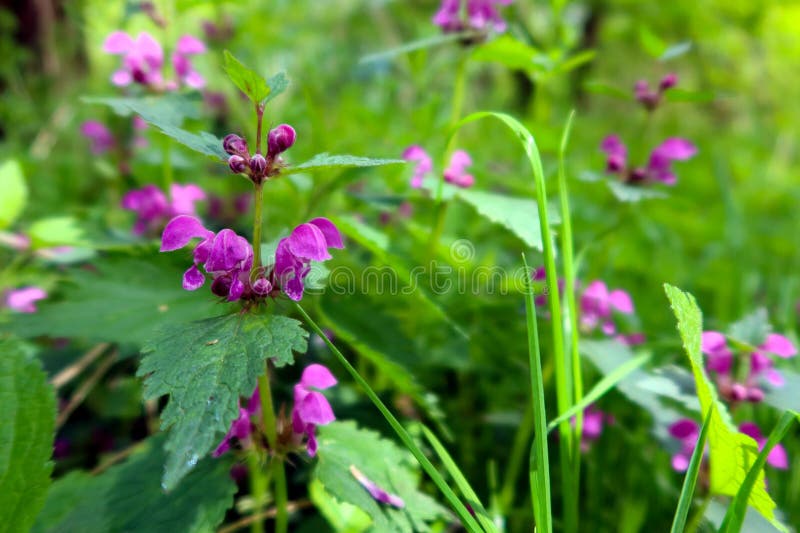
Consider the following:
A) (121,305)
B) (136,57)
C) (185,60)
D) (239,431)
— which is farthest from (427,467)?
(185,60)

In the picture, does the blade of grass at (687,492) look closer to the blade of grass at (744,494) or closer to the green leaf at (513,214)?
the blade of grass at (744,494)

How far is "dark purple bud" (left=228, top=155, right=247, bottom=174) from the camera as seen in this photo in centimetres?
64

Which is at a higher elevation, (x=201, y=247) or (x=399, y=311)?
(x=201, y=247)

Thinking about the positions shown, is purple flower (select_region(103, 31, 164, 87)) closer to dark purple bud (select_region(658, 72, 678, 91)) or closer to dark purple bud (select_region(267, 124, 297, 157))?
dark purple bud (select_region(267, 124, 297, 157))

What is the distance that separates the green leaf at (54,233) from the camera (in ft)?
4.20

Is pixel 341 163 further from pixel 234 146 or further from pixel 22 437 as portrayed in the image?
pixel 22 437

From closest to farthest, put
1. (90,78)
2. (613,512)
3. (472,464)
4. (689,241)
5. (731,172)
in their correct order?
(613,512)
(472,464)
(689,241)
(90,78)
(731,172)

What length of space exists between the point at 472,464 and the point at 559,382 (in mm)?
502

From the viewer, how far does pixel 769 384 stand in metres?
1.04

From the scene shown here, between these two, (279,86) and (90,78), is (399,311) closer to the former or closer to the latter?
(279,86)

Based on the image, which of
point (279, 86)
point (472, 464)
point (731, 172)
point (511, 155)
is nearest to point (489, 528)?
point (472, 464)

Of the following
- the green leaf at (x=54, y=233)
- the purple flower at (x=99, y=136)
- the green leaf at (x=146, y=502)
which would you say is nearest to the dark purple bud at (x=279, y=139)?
the green leaf at (x=146, y=502)

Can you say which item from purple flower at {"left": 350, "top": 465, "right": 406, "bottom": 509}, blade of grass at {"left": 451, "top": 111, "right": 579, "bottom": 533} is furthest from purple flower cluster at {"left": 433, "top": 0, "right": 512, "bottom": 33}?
purple flower at {"left": 350, "top": 465, "right": 406, "bottom": 509}

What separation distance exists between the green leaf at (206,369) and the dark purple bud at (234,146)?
0.20 metres
